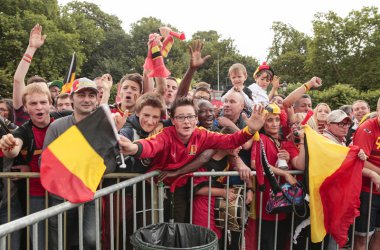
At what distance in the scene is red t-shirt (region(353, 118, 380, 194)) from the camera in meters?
4.39

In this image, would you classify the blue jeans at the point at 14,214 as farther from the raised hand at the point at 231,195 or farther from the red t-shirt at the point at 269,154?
the red t-shirt at the point at 269,154

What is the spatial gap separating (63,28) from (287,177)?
3976 centimetres

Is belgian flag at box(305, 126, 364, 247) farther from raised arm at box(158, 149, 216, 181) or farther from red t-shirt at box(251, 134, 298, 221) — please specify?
raised arm at box(158, 149, 216, 181)

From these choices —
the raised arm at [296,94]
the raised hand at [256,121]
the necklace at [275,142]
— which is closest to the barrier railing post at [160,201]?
the raised hand at [256,121]

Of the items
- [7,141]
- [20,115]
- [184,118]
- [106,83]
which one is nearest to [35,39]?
[20,115]

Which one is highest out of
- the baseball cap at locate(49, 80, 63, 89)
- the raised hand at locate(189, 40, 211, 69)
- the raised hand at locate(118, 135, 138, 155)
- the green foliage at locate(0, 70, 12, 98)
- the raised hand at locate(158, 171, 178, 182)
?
the green foliage at locate(0, 70, 12, 98)

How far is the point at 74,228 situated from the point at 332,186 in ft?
8.86

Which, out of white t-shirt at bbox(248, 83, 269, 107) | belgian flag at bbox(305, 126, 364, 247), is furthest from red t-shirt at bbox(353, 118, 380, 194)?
white t-shirt at bbox(248, 83, 269, 107)

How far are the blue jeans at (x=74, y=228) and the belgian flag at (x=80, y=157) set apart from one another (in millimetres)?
1100

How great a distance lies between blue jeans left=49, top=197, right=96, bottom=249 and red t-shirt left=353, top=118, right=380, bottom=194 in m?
3.08

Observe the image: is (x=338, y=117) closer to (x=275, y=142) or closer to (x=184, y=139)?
(x=275, y=142)

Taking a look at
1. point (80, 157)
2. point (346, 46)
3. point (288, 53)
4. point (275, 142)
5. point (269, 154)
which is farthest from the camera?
point (288, 53)

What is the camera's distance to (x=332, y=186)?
13.3 ft

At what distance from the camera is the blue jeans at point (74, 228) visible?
11.9 ft
